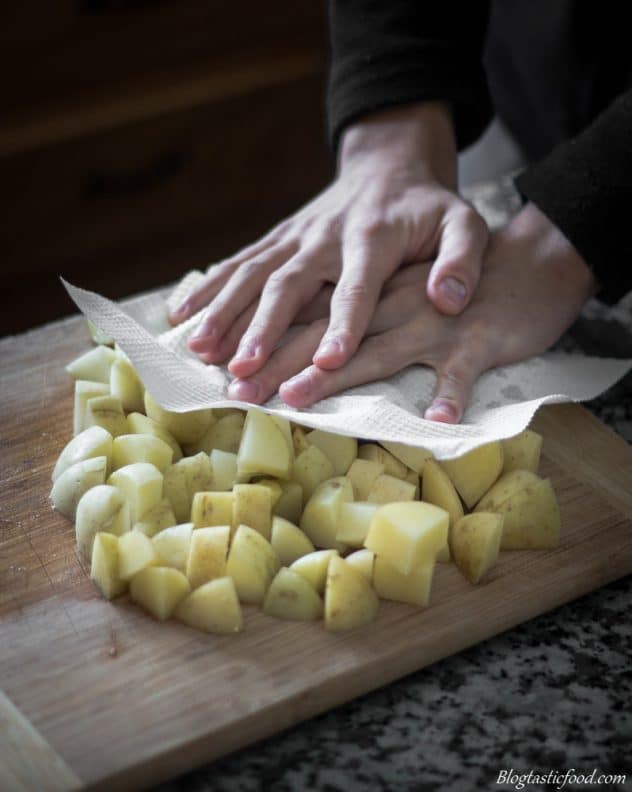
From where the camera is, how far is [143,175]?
121 inches

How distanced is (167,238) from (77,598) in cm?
223

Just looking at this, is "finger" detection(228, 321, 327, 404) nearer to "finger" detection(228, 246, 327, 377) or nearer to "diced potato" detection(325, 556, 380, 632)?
"finger" detection(228, 246, 327, 377)

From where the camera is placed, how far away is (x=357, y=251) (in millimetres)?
1432

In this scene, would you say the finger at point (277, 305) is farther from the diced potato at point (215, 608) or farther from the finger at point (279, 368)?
the diced potato at point (215, 608)

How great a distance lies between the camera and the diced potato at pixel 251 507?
1122 millimetres

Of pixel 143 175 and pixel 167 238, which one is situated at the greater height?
pixel 143 175

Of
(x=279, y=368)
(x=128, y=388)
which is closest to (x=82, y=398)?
(x=128, y=388)

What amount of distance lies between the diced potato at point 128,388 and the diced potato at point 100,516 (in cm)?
21

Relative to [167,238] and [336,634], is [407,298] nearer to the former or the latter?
[336,634]

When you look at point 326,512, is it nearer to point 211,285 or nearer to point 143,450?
point 143,450

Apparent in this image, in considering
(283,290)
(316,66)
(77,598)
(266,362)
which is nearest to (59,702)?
(77,598)

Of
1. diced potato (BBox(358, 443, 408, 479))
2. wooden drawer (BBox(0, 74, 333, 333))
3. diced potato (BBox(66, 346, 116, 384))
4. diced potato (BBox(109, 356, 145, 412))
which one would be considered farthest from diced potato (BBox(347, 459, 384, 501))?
wooden drawer (BBox(0, 74, 333, 333))

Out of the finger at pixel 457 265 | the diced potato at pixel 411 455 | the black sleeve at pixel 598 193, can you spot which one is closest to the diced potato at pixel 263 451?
the diced potato at pixel 411 455

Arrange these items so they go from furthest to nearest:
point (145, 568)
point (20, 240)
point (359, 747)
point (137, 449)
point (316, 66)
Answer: point (316, 66) < point (20, 240) < point (137, 449) < point (145, 568) < point (359, 747)
